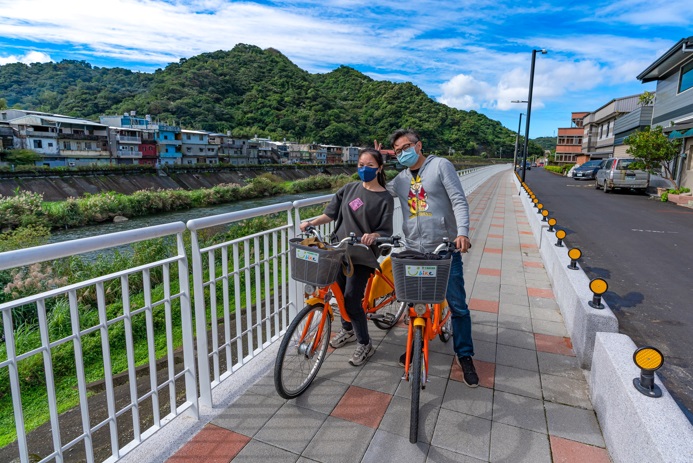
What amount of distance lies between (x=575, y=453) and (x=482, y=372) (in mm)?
936

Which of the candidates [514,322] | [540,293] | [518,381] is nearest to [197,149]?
[540,293]

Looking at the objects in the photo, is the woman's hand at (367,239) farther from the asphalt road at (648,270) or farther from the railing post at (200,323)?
the asphalt road at (648,270)

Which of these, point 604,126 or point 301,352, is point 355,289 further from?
point 604,126

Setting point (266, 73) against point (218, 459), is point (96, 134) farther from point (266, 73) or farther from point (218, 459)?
point (266, 73)

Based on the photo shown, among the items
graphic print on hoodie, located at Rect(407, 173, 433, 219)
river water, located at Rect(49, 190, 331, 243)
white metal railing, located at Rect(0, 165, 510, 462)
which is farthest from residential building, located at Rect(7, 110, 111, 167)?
graphic print on hoodie, located at Rect(407, 173, 433, 219)

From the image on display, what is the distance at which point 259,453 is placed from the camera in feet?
→ 7.27

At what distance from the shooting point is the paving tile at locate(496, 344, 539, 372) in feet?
10.5

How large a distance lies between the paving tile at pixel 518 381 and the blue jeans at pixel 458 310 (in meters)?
0.32

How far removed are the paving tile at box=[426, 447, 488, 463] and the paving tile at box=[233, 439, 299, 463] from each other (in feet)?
2.42

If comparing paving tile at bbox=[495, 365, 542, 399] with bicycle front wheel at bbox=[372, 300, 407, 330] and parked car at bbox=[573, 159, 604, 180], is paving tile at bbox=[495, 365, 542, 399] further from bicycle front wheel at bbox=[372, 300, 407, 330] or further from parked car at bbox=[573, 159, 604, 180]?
parked car at bbox=[573, 159, 604, 180]

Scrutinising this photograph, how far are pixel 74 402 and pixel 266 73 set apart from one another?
111292mm

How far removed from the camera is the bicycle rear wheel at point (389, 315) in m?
3.62

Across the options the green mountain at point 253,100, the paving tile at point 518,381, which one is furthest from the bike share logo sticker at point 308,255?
the green mountain at point 253,100

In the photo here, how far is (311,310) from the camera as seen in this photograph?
2.75m
